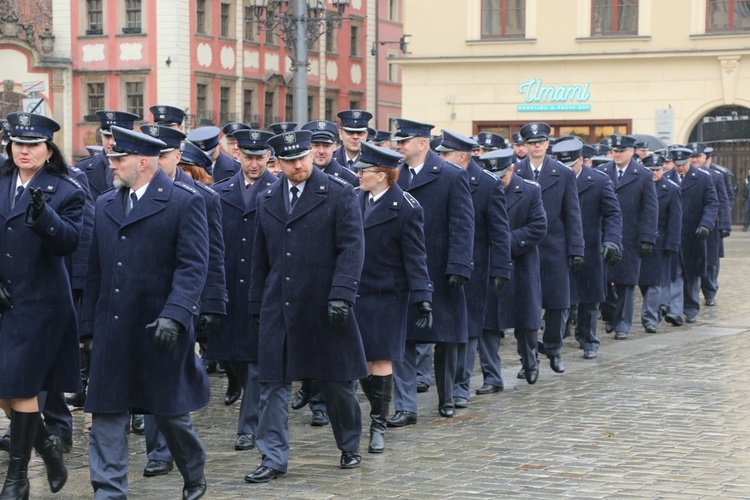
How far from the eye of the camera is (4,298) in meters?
7.46

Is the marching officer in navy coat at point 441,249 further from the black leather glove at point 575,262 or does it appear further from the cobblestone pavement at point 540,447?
the black leather glove at point 575,262

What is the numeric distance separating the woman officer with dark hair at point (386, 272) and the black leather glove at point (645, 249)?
21.6ft

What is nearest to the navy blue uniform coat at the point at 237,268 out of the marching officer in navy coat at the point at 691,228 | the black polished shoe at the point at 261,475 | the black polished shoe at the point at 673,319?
the black polished shoe at the point at 261,475

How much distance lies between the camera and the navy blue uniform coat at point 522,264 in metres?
11.6

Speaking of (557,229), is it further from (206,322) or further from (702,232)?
(206,322)

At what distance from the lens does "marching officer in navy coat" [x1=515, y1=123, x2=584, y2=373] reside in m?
12.6

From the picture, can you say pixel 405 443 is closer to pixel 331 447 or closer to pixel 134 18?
pixel 331 447

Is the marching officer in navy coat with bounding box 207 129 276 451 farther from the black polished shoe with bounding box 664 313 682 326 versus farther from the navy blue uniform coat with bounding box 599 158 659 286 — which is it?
the black polished shoe with bounding box 664 313 682 326

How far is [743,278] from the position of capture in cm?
2433

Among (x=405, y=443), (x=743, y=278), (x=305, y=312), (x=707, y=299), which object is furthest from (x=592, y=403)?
(x=743, y=278)

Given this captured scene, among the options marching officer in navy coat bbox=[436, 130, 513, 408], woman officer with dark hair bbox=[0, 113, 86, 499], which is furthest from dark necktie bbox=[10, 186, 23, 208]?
marching officer in navy coat bbox=[436, 130, 513, 408]

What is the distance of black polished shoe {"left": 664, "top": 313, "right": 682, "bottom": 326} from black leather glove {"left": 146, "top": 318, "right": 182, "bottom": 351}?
35.5 ft

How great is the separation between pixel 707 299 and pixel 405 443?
1105 cm

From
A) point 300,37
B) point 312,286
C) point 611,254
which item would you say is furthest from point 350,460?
point 300,37
